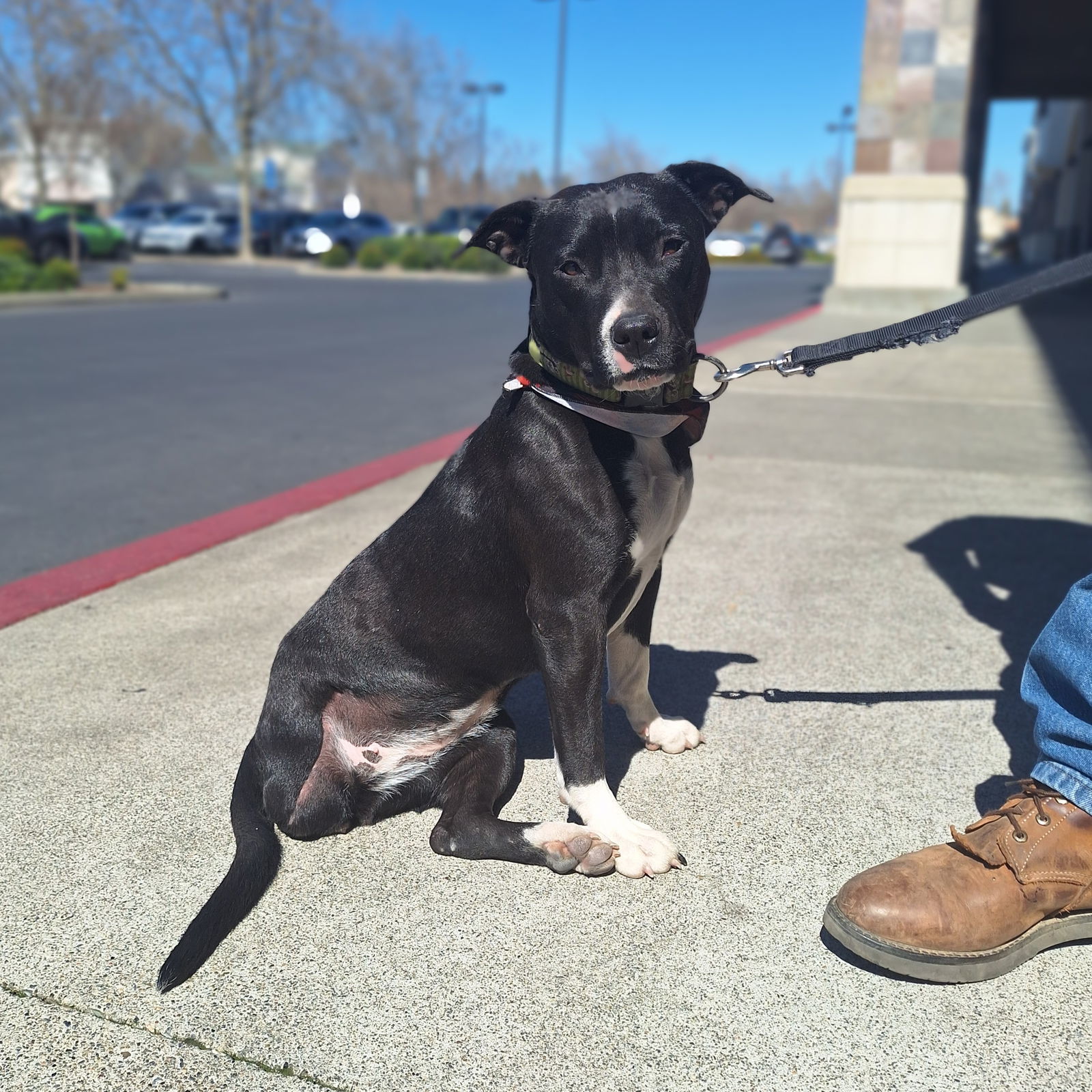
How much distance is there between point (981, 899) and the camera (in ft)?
6.54

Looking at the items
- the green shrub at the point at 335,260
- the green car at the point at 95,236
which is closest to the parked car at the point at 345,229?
the green shrub at the point at 335,260

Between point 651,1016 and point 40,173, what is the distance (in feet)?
153

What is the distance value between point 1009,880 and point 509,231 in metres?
1.75

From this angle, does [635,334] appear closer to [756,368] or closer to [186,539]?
[756,368]

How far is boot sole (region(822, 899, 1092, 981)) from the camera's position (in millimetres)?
1946

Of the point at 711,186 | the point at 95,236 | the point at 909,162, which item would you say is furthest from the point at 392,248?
the point at 711,186

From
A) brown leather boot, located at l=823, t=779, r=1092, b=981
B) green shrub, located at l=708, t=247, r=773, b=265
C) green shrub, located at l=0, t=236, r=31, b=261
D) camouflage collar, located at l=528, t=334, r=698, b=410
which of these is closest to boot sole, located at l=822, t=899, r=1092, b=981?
brown leather boot, located at l=823, t=779, r=1092, b=981

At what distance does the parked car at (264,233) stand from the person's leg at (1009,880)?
131 ft

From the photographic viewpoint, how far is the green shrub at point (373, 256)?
102 feet

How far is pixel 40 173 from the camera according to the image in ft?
136

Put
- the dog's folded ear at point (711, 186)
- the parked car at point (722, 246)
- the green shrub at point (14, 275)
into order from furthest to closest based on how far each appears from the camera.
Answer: the green shrub at point (14, 275), the parked car at point (722, 246), the dog's folded ear at point (711, 186)

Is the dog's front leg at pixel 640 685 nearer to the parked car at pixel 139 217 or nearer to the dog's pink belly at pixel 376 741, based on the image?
the dog's pink belly at pixel 376 741

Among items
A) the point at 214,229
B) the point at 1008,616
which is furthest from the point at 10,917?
the point at 214,229

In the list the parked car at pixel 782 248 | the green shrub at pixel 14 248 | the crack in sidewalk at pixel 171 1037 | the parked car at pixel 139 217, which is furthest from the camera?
the parked car at pixel 782 248
